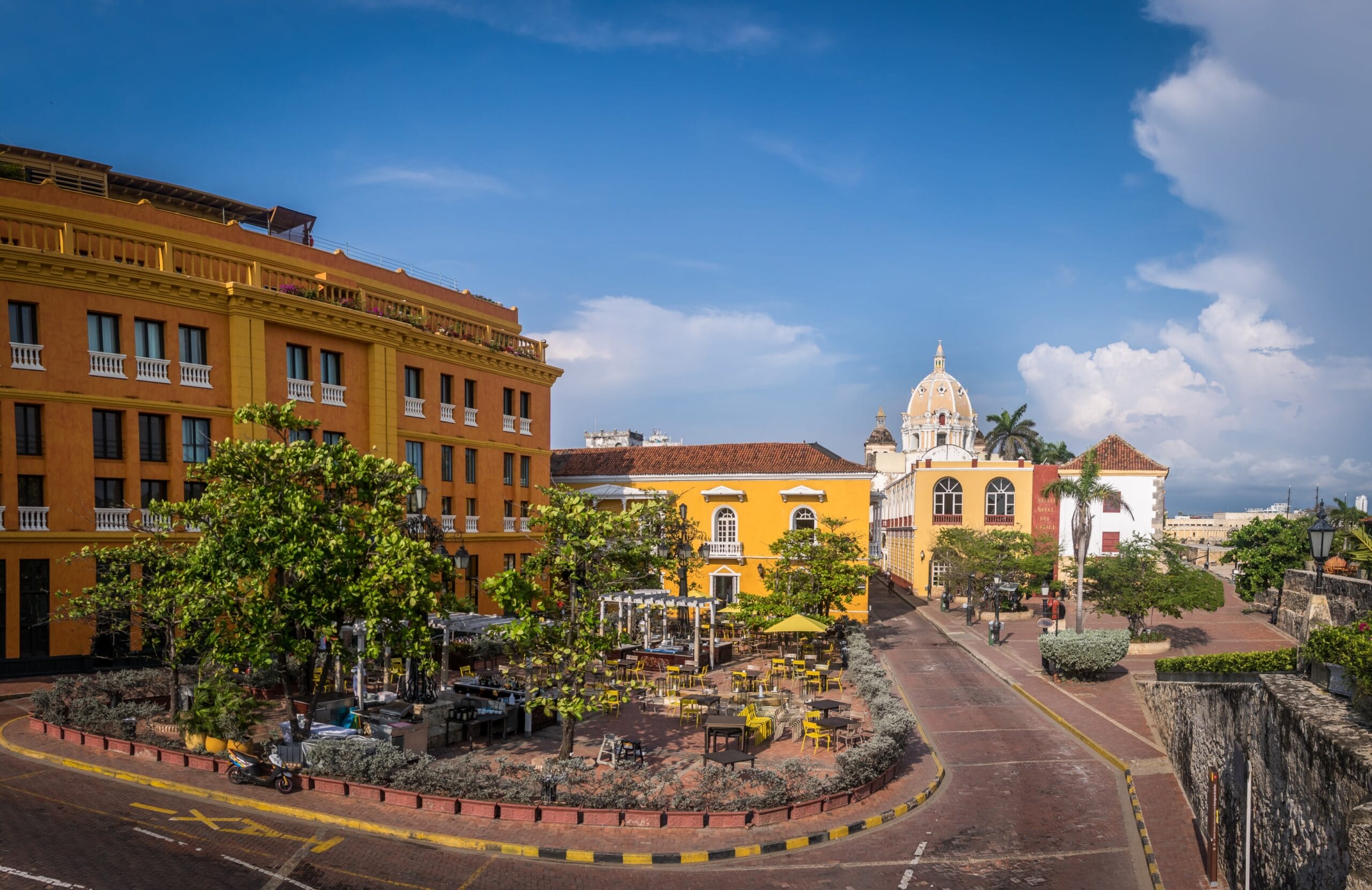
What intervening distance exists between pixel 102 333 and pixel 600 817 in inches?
820

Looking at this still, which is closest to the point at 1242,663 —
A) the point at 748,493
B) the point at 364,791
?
the point at 364,791

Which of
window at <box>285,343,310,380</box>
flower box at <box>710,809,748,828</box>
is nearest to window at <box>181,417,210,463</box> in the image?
window at <box>285,343,310,380</box>

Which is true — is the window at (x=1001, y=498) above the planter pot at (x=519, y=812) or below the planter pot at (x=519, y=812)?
above

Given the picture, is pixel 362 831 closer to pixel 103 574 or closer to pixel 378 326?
pixel 103 574

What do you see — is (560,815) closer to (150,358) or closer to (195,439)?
(195,439)

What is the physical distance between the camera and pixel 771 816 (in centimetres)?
1388

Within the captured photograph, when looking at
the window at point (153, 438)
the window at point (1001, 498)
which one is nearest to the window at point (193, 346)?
the window at point (153, 438)

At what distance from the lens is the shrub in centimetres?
2570

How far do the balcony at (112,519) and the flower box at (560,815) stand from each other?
675 inches

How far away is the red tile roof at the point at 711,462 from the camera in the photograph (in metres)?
42.9

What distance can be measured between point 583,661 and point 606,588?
58.2 inches

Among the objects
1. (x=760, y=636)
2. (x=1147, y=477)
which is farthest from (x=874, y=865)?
(x=1147, y=477)

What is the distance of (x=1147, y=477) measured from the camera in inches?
2126

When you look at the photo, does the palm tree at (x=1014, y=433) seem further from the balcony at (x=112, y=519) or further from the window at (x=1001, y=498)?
the balcony at (x=112, y=519)
